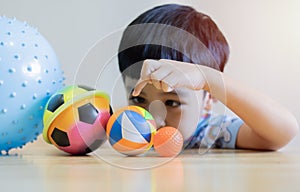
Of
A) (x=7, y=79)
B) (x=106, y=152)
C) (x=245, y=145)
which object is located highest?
(x=7, y=79)

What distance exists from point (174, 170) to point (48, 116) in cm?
30

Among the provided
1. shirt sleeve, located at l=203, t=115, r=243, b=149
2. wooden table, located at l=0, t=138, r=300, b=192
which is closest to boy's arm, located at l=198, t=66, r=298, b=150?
shirt sleeve, located at l=203, t=115, r=243, b=149

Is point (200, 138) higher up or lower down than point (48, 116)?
lower down

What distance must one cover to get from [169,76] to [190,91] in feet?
0.46

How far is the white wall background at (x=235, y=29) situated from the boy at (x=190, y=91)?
516 millimetres

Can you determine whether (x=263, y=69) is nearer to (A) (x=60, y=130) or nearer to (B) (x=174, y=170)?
(A) (x=60, y=130)

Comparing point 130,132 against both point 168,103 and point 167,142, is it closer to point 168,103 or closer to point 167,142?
point 167,142

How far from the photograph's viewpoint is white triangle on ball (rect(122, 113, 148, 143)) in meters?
0.70

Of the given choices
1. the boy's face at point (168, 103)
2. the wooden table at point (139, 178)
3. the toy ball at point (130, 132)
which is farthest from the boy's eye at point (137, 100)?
the wooden table at point (139, 178)

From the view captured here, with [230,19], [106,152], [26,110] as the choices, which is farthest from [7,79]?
[230,19]

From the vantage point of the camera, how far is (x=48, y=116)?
74cm

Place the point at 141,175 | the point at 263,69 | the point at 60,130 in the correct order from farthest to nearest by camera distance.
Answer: the point at 263,69 → the point at 60,130 → the point at 141,175

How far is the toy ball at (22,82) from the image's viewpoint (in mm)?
742

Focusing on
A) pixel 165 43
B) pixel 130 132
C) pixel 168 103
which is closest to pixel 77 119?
pixel 130 132
